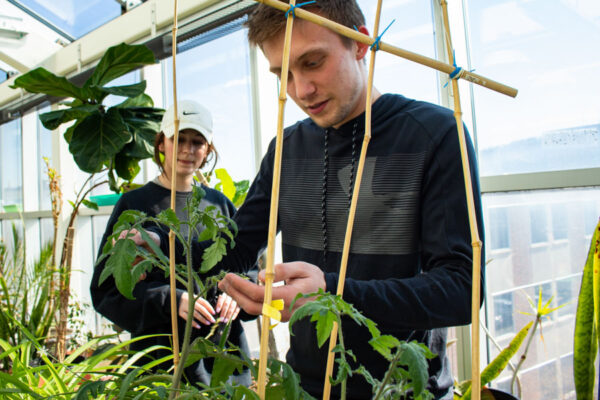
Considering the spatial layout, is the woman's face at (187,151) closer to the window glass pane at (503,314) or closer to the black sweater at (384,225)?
the black sweater at (384,225)

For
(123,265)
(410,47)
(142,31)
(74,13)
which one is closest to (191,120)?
(410,47)

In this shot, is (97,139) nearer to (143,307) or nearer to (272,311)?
(143,307)

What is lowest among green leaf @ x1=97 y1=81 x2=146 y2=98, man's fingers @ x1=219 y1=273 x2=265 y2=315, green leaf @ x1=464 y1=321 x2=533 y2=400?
green leaf @ x1=464 y1=321 x2=533 y2=400

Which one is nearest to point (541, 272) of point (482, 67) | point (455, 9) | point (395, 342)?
point (482, 67)

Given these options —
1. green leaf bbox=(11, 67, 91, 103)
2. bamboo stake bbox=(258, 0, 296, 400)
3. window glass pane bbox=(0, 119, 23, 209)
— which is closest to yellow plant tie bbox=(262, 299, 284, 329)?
bamboo stake bbox=(258, 0, 296, 400)

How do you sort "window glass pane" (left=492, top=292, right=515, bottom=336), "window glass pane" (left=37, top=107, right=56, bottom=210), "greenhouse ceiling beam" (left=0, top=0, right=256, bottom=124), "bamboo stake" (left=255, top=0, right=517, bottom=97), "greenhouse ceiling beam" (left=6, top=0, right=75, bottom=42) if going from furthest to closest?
"window glass pane" (left=37, top=107, right=56, bottom=210), "greenhouse ceiling beam" (left=6, top=0, right=75, bottom=42), "greenhouse ceiling beam" (left=0, top=0, right=256, bottom=124), "window glass pane" (left=492, top=292, right=515, bottom=336), "bamboo stake" (left=255, top=0, right=517, bottom=97)

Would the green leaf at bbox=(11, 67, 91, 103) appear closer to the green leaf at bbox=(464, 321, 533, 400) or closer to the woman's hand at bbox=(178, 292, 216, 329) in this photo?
the woman's hand at bbox=(178, 292, 216, 329)

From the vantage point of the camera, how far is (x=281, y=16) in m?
0.78

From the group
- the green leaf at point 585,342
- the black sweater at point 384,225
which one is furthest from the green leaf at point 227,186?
the green leaf at point 585,342

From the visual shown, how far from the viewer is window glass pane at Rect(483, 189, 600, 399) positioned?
1623mm

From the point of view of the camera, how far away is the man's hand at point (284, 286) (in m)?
0.52

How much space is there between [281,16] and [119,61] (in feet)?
4.59

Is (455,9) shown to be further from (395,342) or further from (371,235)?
(395,342)

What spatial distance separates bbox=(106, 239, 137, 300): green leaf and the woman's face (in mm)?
1179
